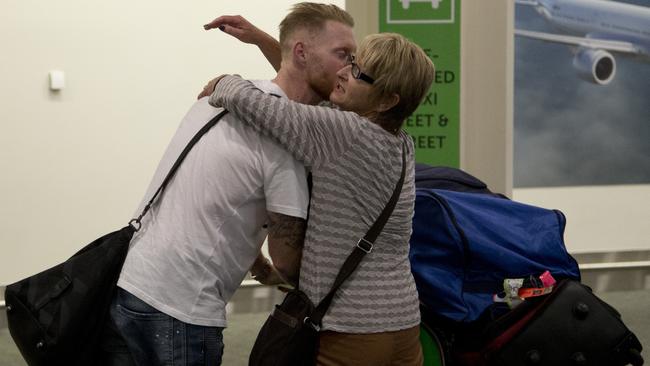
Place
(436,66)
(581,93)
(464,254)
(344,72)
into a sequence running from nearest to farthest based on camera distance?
(344,72), (464,254), (436,66), (581,93)

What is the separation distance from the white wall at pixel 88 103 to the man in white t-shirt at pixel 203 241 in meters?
3.41

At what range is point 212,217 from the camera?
2.08 metres

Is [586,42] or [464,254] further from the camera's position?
[586,42]

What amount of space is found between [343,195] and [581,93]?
4924mm

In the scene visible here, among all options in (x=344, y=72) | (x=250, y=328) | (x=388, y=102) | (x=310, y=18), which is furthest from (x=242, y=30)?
(x=250, y=328)

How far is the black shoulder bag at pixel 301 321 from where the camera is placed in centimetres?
211

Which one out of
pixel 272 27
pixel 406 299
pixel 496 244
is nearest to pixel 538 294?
pixel 496 244

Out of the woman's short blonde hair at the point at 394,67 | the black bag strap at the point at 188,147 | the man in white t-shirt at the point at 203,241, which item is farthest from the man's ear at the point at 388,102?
the black bag strap at the point at 188,147

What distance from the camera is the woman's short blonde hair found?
6.86ft


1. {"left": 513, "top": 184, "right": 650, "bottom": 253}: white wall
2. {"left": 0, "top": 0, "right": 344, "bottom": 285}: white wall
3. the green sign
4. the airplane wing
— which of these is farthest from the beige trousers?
the airplane wing

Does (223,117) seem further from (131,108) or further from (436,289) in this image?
(131,108)

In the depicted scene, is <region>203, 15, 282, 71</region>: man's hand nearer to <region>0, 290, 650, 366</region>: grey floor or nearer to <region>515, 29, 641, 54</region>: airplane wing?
<region>0, 290, 650, 366</region>: grey floor

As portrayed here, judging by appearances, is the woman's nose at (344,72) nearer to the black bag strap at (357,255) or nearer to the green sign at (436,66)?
the black bag strap at (357,255)

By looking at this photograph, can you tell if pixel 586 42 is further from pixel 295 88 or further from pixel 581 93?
pixel 295 88
